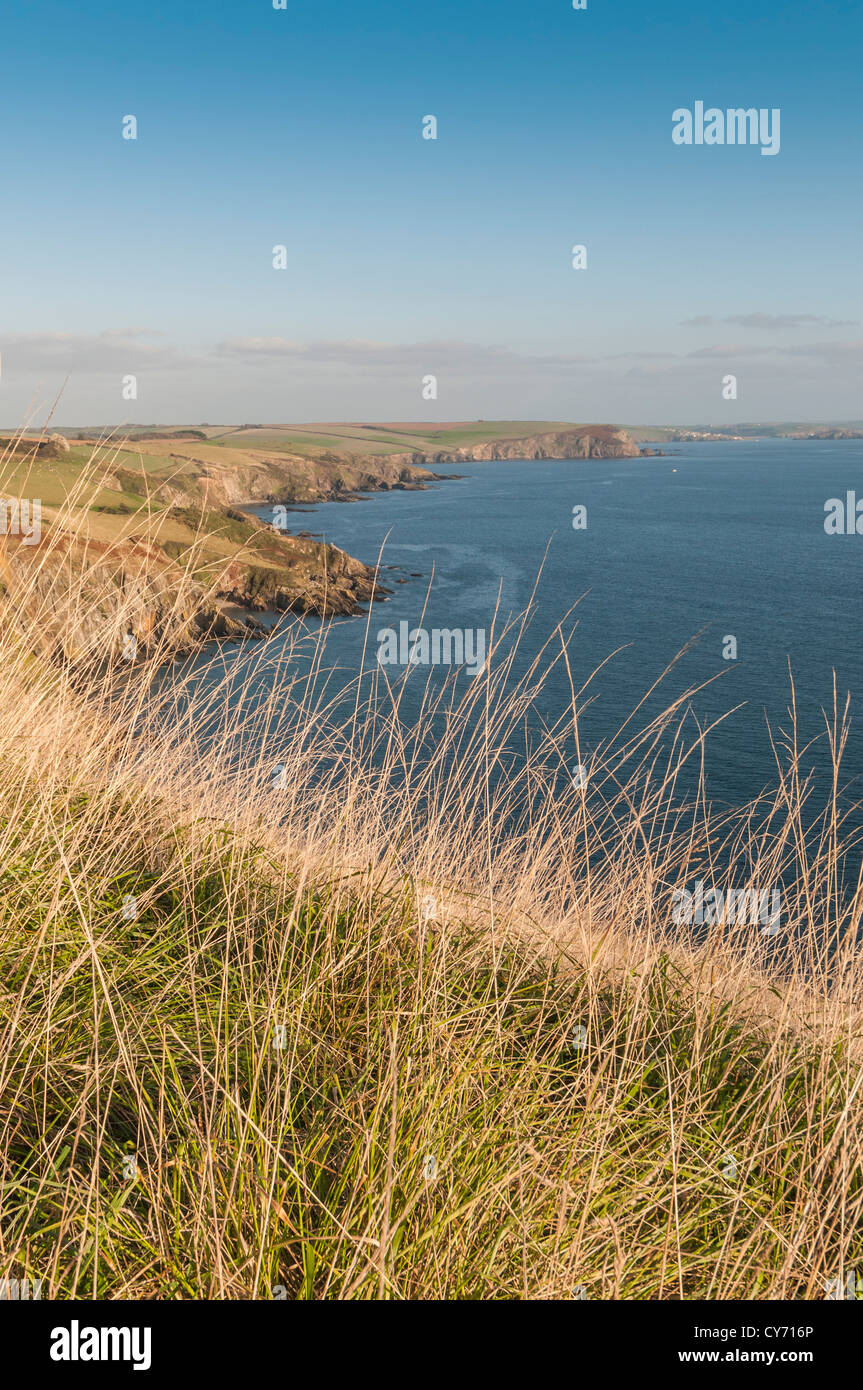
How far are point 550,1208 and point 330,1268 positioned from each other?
23.2 inches

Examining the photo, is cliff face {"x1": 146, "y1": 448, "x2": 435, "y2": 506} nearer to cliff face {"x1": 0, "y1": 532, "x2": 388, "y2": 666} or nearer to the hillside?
the hillside

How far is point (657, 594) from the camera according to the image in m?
61.6

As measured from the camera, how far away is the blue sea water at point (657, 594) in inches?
1495

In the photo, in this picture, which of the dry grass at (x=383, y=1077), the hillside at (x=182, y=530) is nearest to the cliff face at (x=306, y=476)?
the hillside at (x=182, y=530)

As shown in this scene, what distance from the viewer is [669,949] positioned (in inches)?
153

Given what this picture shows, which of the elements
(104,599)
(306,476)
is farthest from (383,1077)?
(306,476)

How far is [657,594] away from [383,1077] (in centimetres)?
6245

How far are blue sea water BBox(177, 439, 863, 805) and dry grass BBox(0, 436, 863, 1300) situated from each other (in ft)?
8.68

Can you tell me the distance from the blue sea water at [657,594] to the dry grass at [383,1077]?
104 inches

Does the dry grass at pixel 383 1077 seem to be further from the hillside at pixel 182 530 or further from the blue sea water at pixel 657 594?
the blue sea water at pixel 657 594

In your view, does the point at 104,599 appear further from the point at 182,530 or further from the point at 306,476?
the point at 306,476

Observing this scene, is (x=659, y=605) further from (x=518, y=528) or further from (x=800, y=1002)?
(x=800, y=1002)

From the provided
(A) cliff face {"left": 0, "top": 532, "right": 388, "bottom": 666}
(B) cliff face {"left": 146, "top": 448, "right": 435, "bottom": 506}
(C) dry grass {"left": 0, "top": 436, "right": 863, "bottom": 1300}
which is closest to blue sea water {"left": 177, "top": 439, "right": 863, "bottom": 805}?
(A) cliff face {"left": 0, "top": 532, "right": 388, "bottom": 666}

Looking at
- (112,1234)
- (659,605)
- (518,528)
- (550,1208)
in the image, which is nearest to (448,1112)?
(550,1208)
